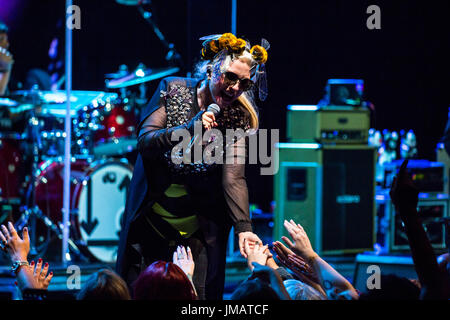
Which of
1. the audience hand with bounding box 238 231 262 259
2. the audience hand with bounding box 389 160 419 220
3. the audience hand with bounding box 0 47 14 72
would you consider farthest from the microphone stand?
the audience hand with bounding box 389 160 419 220

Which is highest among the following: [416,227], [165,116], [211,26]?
[211,26]

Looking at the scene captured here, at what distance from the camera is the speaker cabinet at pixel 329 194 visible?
18.0 ft

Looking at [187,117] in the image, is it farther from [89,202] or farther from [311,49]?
[311,49]

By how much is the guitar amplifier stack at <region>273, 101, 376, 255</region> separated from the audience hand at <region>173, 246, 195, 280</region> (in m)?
3.03

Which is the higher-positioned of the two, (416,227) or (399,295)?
(416,227)

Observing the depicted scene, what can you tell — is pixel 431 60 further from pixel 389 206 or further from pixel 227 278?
pixel 227 278

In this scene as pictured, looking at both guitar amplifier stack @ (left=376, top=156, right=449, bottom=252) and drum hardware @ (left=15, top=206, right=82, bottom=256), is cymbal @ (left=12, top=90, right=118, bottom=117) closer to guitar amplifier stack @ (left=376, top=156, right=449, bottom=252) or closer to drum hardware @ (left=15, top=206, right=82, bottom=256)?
drum hardware @ (left=15, top=206, right=82, bottom=256)

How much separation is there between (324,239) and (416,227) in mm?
3606

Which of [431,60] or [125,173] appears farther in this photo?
[431,60]

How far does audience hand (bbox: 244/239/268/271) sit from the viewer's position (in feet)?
7.62

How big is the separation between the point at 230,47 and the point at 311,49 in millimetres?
4858

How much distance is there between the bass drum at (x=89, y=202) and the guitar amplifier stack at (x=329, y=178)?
59.2 inches
